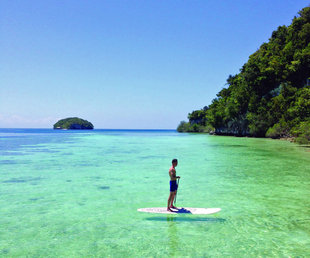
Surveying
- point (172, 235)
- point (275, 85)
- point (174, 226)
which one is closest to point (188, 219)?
point (174, 226)

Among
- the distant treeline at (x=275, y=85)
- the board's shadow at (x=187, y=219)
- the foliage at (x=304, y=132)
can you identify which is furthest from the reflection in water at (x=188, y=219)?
the distant treeline at (x=275, y=85)

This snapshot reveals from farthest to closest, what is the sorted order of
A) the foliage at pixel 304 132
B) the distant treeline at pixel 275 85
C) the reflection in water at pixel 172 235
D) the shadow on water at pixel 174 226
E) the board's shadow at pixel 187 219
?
the distant treeline at pixel 275 85 → the foliage at pixel 304 132 → the board's shadow at pixel 187 219 → the shadow on water at pixel 174 226 → the reflection in water at pixel 172 235

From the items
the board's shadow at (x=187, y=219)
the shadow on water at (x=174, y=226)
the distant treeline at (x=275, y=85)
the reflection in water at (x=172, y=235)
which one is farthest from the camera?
the distant treeline at (x=275, y=85)

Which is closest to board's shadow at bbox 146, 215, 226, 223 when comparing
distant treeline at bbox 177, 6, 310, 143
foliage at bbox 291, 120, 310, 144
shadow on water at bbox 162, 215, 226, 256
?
shadow on water at bbox 162, 215, 226, 256

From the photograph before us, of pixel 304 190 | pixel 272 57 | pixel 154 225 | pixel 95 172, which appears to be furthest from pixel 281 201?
pixel 272 57

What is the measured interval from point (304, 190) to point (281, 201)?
10.3 feet

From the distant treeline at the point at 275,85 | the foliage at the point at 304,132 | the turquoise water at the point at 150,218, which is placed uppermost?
the distant treeline at the point at 275,85

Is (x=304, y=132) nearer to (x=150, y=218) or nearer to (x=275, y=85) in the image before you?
(x=150, y=218)

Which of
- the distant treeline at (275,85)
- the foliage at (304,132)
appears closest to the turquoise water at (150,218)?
the foliage at (304,132)

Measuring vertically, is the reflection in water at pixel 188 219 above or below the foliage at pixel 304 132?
below

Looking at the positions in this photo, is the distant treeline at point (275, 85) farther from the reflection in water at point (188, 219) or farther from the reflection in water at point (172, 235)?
the reflection in water at point (172, 235)

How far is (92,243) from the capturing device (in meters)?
7.79

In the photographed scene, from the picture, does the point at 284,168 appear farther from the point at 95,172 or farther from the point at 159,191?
the point at 95,172

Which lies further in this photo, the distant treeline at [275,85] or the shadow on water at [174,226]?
the distant treeline at [275,85]
